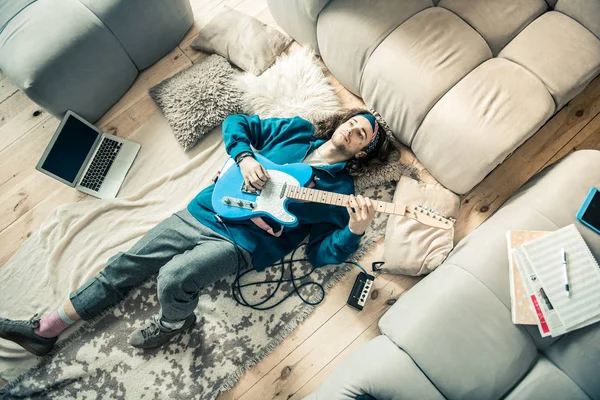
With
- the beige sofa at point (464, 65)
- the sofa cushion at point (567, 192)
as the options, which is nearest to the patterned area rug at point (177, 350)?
the beige sofa at point (464, 65)

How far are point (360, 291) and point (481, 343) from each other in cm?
50

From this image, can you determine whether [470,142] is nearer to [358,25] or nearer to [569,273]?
[569,273]

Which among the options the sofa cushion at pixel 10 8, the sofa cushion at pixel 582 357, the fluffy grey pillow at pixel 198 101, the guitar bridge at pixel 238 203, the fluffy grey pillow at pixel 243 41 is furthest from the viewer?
the fluffy grey pillow at pixel 243 41

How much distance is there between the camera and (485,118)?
1.43 m

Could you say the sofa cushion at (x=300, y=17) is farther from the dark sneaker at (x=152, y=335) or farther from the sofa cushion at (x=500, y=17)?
the dark sneaker at (x=152, y=335)

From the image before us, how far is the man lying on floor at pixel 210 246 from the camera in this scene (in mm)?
1438

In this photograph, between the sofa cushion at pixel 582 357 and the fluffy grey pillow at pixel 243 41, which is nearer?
the sofa cushion at pixel 582 357

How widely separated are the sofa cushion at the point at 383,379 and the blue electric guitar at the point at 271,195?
504 mm

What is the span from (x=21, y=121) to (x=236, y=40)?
3.82 ft

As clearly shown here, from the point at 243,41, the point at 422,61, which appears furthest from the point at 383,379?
the point at 243,41

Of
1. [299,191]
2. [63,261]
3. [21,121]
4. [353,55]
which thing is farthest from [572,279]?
[21,121]

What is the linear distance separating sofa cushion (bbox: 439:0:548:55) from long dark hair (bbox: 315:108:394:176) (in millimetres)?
540

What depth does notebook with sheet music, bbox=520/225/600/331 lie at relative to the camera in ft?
3.97

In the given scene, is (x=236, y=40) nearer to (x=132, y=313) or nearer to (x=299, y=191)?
(x=299, y=191)
